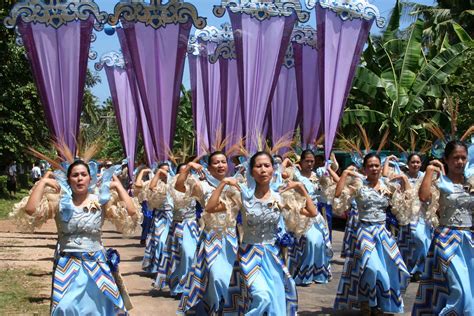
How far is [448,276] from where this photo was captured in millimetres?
6156

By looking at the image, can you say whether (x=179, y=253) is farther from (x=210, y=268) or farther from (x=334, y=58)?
(x=334, y=58)

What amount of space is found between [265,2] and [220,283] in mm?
3502

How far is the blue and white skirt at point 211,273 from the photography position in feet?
22.6

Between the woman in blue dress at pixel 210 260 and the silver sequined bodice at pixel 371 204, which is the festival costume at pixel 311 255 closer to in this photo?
the silver sequined bodice at pixel 371 204

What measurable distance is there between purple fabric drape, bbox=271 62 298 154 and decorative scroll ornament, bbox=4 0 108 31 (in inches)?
148

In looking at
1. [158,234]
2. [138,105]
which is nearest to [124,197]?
[138,105]

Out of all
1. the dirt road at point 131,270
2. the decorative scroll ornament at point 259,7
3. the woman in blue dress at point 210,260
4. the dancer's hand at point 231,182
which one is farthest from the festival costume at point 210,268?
the decorative scroll ornament at point 259,7

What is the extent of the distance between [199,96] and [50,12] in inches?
138

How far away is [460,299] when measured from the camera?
605cm

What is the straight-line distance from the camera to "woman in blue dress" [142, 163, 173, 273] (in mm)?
9781

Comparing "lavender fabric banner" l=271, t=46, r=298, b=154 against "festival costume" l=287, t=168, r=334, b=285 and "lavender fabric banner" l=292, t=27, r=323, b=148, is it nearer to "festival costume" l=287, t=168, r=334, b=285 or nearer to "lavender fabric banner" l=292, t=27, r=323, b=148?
"lavender fabric banner" l=292, t=27, r=323, b=148

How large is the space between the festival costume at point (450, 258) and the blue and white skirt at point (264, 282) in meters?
1.22

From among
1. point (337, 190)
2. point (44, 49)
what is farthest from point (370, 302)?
point (44, 49)

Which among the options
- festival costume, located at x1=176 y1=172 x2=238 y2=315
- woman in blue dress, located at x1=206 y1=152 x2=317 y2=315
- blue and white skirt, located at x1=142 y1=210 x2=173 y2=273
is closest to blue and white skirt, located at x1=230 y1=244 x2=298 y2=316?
woman in blue dress, located at x1=206 y1=152 x2=317 y2=315
